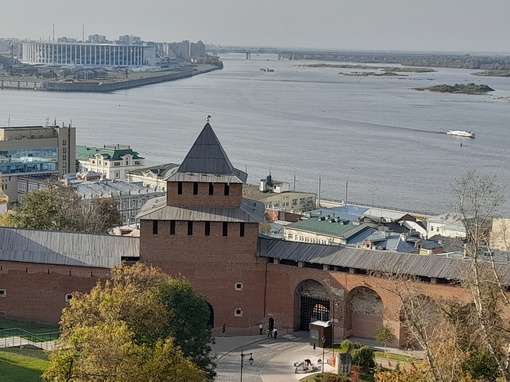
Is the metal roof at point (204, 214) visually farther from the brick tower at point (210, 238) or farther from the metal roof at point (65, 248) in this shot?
the metal roof at point (65, 248)

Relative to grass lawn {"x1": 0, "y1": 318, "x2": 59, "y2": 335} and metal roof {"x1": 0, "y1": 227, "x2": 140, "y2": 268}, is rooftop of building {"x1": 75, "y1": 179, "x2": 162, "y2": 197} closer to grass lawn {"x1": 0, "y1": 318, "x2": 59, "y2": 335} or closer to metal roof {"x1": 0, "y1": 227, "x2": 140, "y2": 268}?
metal roof {"x1": 0, "y1": 227, "x2": 140, "y2": 268}

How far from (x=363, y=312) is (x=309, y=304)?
5.08ft

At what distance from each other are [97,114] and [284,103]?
91.0ft

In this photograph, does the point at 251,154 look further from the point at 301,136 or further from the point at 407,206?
the point at 407,206

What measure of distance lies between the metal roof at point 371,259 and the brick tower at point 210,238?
634mm

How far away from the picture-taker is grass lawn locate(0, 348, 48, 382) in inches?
803

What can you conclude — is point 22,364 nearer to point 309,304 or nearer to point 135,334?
point 135,334

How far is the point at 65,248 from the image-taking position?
26.8 m

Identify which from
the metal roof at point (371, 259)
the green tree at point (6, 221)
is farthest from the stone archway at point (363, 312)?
the green tree at point (6, 221)

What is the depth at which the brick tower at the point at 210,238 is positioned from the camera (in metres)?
26.2

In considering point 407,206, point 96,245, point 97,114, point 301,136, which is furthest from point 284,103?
point 96,245

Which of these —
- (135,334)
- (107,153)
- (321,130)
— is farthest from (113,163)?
(135,334)

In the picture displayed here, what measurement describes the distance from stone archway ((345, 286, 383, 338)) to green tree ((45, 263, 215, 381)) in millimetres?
4869

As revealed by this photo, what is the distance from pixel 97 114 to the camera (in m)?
120
